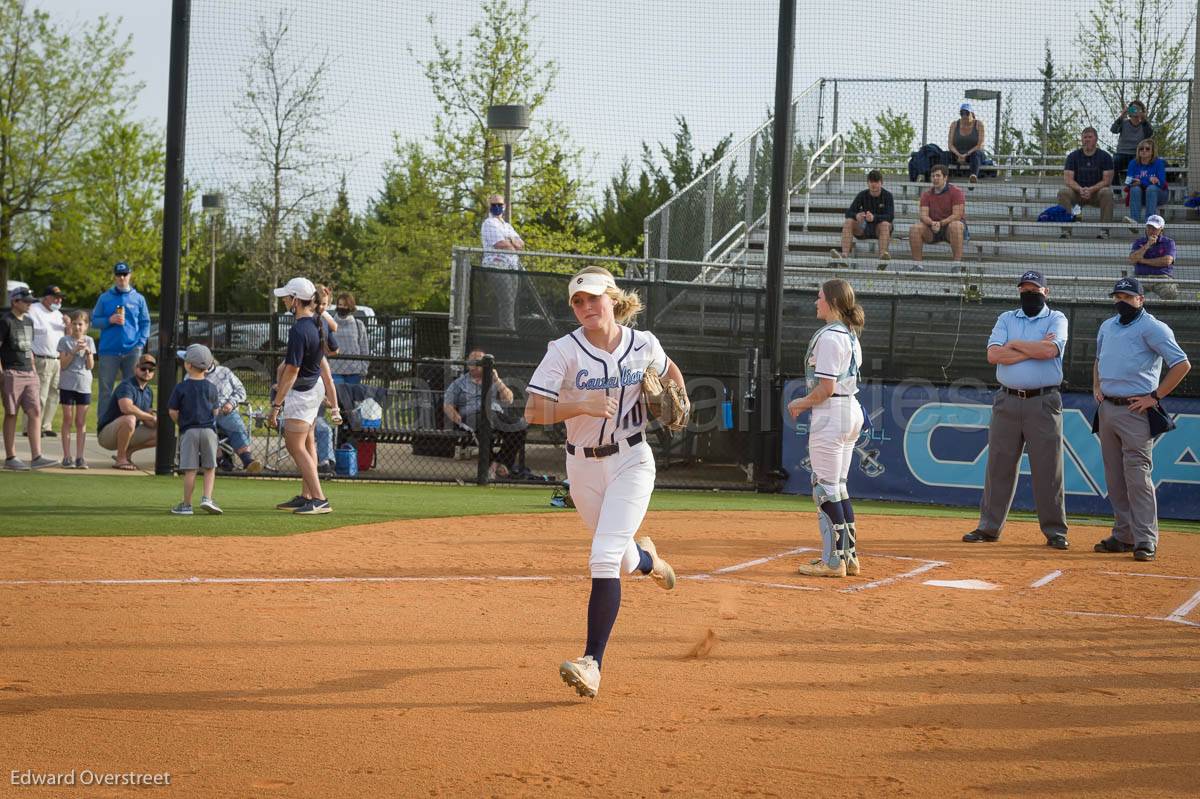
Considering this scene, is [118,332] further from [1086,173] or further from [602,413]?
[1086,173]

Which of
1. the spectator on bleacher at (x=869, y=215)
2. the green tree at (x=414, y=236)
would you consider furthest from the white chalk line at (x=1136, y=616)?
the green tree at (x=414, y=236)

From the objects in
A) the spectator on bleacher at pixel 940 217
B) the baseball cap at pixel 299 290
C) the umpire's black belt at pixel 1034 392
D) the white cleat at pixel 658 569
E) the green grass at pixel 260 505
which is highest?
the spectator on bleacher at pixel 940 217

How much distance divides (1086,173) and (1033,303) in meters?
11.6

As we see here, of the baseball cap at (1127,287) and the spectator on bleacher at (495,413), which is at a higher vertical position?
the baseball cap at (1127,287)

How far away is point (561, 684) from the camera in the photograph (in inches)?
222

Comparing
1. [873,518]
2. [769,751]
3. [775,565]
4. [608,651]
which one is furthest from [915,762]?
[873,518]

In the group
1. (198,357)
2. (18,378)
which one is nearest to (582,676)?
(198,357)

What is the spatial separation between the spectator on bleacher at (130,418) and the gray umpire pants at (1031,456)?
32.0ft

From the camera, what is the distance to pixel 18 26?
35156 millimetres

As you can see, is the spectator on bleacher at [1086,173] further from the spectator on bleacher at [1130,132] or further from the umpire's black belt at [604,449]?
the umpire's black belt at [604,449]

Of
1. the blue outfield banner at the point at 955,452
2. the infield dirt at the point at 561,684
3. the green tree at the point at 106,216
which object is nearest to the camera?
the infield dirt at the point at 561,684

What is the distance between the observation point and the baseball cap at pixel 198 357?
1071cm

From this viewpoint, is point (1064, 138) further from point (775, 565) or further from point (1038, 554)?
point (775, 565)

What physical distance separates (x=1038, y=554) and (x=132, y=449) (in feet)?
34.9
